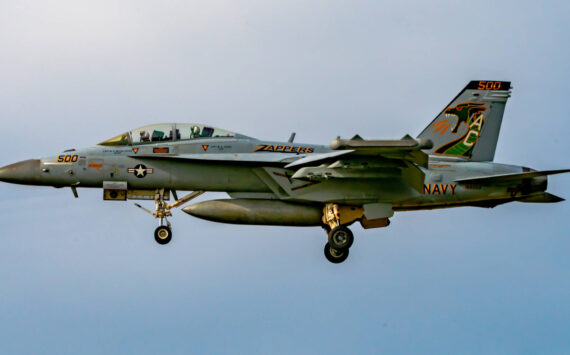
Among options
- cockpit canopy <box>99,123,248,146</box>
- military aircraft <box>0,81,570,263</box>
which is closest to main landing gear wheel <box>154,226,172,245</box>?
military aircraft <box>0,81,570,263</box>

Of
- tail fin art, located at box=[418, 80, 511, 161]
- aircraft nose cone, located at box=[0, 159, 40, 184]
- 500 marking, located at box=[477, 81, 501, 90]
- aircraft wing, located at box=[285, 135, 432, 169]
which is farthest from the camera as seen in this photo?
500 marking, located at box=[477, 81, 501, 90]

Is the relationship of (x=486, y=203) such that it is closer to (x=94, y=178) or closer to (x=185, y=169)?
(x=185, y=169)

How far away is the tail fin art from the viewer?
23.1 metres

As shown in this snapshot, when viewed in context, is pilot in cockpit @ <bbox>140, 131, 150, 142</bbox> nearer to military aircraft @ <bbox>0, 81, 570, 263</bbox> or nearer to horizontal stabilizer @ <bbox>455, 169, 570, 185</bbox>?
military aircraft @ <bbox>0, 81, 570, 263</bbox>

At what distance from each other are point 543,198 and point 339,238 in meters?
5.83

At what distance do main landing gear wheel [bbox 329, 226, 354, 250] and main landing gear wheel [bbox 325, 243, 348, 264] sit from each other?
0.38 m

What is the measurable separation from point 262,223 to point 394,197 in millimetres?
3532

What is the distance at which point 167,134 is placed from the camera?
864 inches

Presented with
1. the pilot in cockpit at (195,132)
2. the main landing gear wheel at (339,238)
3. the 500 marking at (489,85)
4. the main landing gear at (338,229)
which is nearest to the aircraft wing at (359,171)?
the main landing gear at (338,229)

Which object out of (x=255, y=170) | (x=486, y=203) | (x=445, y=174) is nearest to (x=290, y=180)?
(x=255, y=170)

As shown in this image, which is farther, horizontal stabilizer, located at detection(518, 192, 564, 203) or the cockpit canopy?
horizontal stabilizer, located at detection(518, 192, 564, 203)

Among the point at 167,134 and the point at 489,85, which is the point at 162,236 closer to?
the point at 167,134

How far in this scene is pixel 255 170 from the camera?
71.2ft

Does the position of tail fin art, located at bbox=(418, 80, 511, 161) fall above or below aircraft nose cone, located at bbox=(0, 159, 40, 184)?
above
